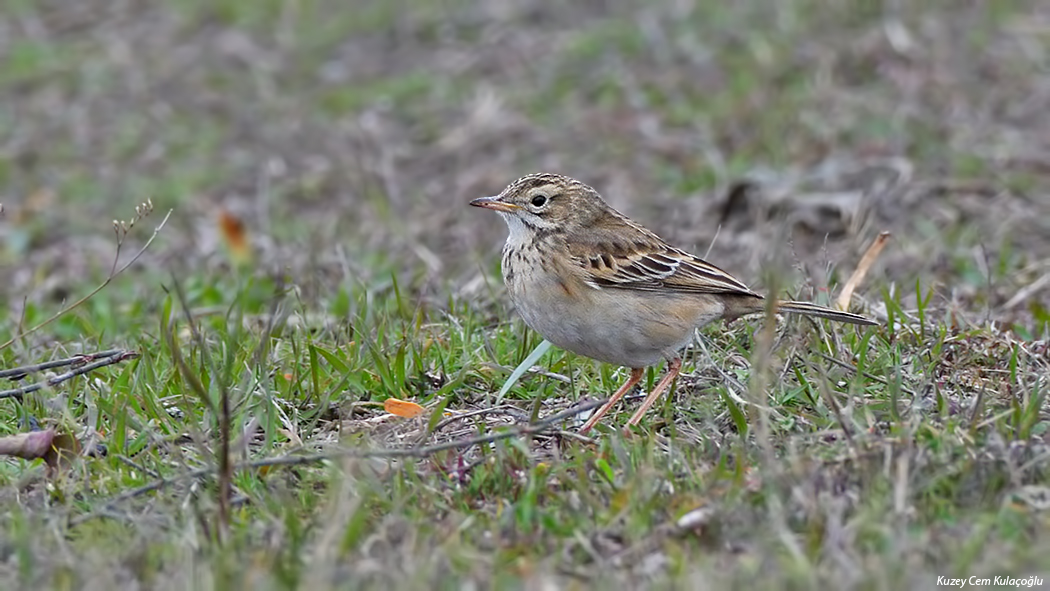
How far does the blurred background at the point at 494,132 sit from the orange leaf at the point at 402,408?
6.90ft

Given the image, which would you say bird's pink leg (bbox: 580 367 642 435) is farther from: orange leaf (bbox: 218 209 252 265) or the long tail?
orange leaf (bbox: 218 209 252 265)

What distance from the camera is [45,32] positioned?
16312mm

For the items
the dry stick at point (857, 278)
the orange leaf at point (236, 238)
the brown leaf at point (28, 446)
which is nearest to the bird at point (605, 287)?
the dry stick at point (857, 278)

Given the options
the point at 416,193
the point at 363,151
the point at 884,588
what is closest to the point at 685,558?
the point at 884,588

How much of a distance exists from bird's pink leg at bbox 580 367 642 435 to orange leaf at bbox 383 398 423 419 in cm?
78

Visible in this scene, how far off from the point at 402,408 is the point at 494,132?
7.00 m

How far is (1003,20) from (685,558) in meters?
11.0

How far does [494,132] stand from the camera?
1349cm

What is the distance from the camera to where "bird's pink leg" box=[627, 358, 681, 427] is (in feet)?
21.6

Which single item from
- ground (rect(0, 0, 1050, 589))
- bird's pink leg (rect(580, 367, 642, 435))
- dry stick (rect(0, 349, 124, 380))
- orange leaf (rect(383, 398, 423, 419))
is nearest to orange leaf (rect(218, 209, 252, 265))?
ground (rect(0, 0, 1050, 589))

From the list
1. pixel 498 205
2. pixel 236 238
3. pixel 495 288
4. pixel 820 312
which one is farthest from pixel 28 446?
pixel 236 238

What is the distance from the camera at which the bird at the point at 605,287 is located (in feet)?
21.8

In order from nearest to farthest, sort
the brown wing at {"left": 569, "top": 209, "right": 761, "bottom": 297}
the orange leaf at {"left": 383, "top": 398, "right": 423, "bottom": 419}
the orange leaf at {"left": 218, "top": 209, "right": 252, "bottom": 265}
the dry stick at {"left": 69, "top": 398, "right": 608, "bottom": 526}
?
the dry stick at {"left": 69, "top": 398, "right": 608, "bottom": 526} → the orange leaf at {"left": 383, "top": 398, "right": 423, "bottom": 419} → the brown wing at {"left": 569, "top": 209, "right": 761, "bottom": 297} → the orange leaf at {"left": 218, "top": 209, "right": 252, "bottom": 265}

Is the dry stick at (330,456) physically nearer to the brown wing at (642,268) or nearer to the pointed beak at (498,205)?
the brown wing at (642,268)
